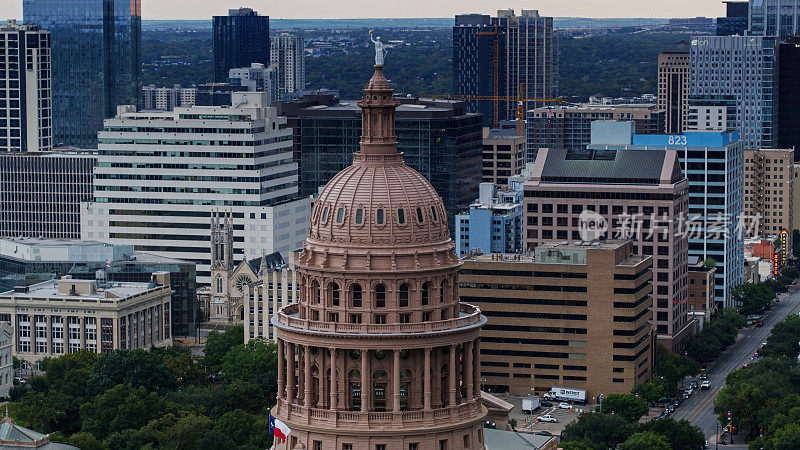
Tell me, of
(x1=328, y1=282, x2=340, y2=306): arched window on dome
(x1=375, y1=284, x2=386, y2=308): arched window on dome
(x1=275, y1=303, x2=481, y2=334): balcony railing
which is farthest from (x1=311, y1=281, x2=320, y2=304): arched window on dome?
(x1=375, y1=284, x2=386, y2=308): arched window on dome

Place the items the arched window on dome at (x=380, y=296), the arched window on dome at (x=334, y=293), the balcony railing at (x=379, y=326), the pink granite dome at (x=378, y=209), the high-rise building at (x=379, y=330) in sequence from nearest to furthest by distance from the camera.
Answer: the balcony railing at (x=379, y=326)
the high-rise building at (x=379, y=330)
the arched window on dome at (x=380, y=296)
the arched window on dome at (x=334, y=293)
the pink granite dome at (x=378, y=209)

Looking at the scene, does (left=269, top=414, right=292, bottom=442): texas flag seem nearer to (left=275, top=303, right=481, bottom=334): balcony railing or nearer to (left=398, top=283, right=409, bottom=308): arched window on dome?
(left=275, top=303, right=481, bottom=334): balcony railing

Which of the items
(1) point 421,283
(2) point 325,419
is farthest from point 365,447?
(1) point 421,283

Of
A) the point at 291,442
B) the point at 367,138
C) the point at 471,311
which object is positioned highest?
the point at 367,138

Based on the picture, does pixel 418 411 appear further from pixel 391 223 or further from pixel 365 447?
pixel 391 223

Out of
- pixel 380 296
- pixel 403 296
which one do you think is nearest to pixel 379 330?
pixel 380 296

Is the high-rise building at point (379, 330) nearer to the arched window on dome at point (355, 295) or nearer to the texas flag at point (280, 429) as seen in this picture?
the arched window on dome at point (355, 295)

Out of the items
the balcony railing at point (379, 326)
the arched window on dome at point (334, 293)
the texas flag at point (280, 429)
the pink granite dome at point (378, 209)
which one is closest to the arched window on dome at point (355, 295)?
the arched window on dome at point (334, 293)
